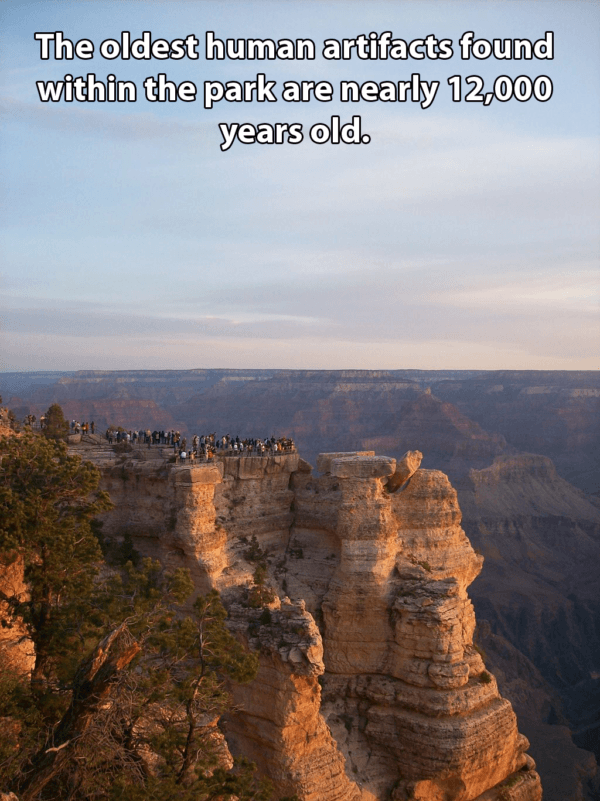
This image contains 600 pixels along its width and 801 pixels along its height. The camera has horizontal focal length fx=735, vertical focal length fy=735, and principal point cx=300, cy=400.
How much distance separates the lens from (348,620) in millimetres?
27844

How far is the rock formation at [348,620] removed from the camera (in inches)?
939

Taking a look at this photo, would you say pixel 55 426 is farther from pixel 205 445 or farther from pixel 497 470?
pixel 497 470

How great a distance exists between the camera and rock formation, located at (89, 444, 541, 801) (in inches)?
939

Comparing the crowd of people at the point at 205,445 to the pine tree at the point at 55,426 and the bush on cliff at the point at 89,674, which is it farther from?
the bush on cliff at the point at 89,674

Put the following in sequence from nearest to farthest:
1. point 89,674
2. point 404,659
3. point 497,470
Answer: point 89,674, point 404,659, point 497,470

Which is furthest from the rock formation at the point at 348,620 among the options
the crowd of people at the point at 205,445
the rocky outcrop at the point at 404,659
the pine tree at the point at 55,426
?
the pine tree at the point at 55,426

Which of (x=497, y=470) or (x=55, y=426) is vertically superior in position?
(x=55, y=426)

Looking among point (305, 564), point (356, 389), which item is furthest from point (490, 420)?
point (305, 564)

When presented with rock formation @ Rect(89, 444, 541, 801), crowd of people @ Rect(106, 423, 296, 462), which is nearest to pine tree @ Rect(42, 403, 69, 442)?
crowd of people @ Rect(106, 423, 296, 462)

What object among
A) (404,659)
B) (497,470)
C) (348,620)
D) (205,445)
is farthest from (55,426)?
(497,470)

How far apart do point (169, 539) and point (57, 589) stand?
834 cm

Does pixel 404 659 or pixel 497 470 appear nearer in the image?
pixel 404 659

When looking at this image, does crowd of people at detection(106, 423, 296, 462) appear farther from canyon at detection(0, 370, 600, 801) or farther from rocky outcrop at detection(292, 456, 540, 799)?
rocky outcrop at detection(292, 456, 540, 799)

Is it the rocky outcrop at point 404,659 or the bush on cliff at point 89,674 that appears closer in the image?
the bush on cliff at point 89,674
